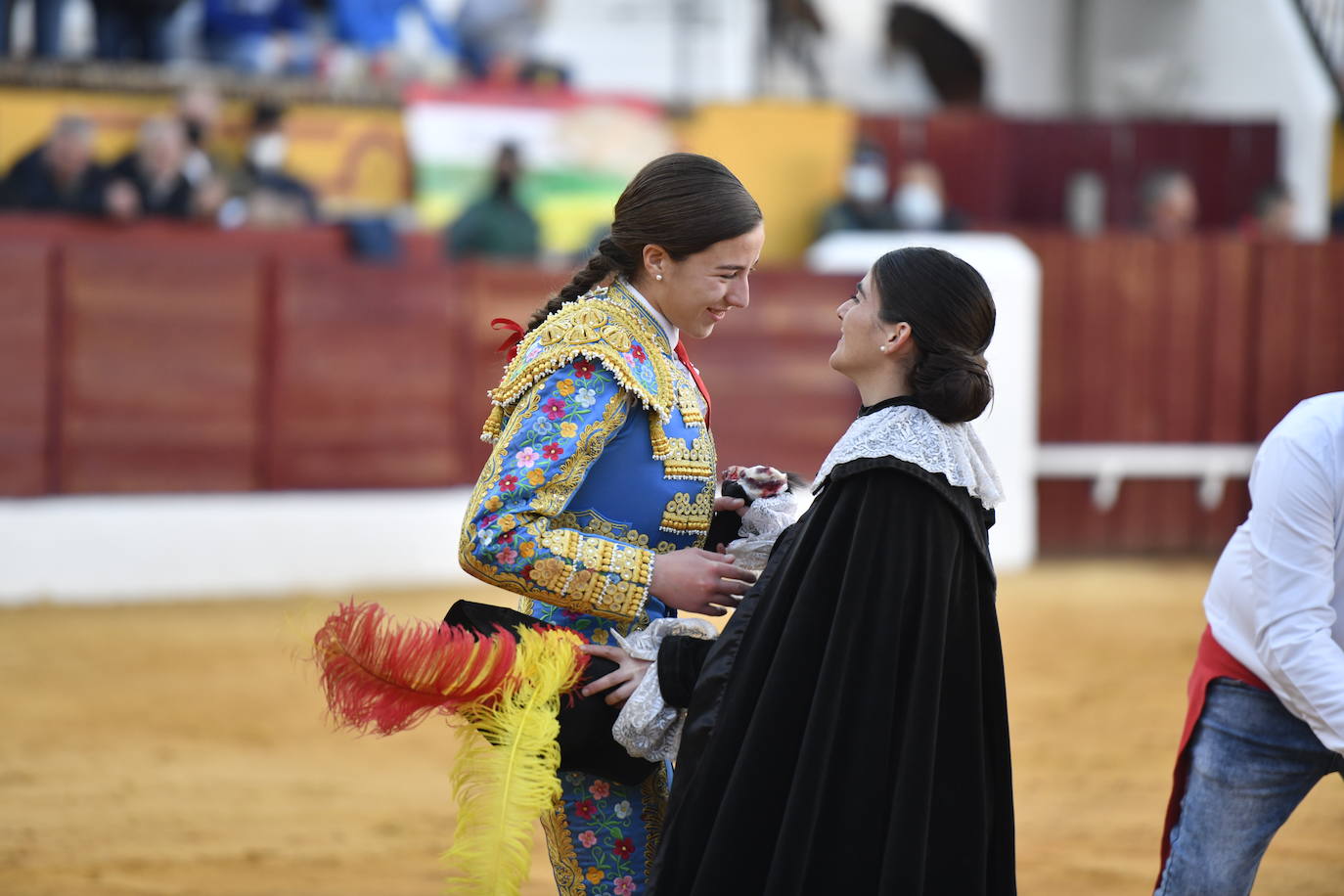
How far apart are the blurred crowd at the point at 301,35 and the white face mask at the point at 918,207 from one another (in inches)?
89.1

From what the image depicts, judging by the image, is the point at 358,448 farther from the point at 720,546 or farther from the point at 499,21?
the point at 720,546

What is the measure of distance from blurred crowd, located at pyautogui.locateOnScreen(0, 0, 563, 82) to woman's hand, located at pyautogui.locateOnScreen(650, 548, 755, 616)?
7.73 metres

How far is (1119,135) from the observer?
12.0 meters

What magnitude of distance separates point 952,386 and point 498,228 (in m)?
7.00

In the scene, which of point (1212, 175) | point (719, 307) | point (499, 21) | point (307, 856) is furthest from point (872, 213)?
point (719, 307)

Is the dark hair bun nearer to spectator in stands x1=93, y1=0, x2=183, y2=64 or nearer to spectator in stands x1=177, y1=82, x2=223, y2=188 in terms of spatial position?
spectator in stands x1=177, y1=82, x2=223, y2=188

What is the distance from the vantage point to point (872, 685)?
2.00 m

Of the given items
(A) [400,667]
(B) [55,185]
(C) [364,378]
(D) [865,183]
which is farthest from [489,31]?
(A) [400,667]

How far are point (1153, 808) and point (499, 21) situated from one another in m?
7.32

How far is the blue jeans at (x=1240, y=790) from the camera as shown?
2.43 metres

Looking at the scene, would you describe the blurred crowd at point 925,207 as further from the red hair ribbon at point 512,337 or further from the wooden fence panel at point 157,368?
the red hair ribbon at point 512,337

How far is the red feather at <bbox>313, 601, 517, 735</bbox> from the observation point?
7.22 ft

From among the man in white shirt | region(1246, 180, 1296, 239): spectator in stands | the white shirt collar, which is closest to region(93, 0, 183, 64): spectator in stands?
region(1246, 180, 1296, 239): spectator in stands

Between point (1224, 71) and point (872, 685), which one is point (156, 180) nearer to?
point (872, 685)
